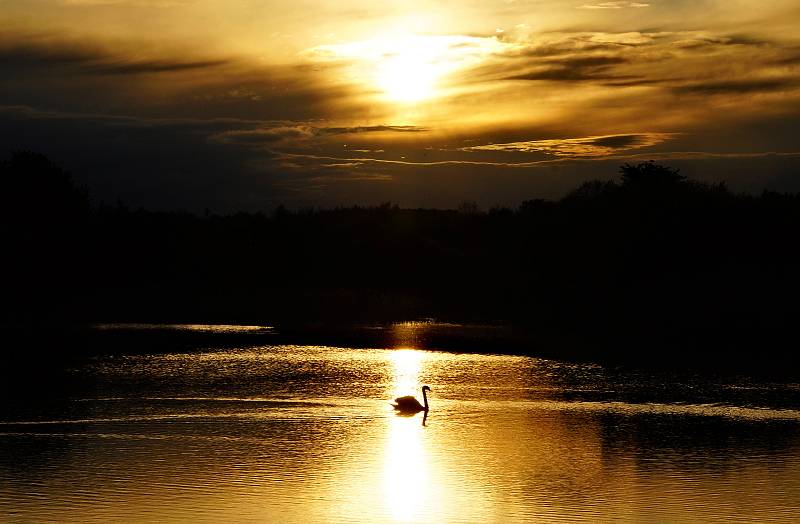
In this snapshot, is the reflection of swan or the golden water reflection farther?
the reflection of swan

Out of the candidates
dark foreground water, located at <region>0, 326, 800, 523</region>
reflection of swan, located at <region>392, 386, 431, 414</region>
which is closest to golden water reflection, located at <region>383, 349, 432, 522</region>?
dark foreground water, located at <region>0, 326, 800, 523</region>

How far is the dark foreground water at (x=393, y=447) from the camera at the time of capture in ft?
49.9

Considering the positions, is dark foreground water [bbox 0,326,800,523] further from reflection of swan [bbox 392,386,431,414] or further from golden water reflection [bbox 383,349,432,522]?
reflection of swan [bbox 392,386,431,414]

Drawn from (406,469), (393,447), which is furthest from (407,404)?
(406,469)

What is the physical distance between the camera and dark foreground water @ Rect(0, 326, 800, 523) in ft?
49.9

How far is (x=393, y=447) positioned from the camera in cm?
1958

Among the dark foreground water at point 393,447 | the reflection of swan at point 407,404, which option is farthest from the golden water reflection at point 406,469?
the reflection of swan at point 407,404

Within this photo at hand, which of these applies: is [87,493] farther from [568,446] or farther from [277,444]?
[568,446]

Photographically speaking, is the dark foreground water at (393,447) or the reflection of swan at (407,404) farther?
the reflection of swan at (407,404)

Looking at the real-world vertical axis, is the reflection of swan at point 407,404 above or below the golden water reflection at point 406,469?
above

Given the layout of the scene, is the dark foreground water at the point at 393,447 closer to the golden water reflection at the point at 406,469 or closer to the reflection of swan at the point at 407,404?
the golden water reflection at the point at 406,469

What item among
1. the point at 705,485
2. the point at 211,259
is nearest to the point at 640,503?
the point at 705,485

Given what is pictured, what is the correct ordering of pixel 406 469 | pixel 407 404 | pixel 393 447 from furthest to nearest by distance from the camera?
pixel 407 404 → pixel 393 447 → pixel 406 469

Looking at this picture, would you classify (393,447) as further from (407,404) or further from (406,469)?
(407,404)
